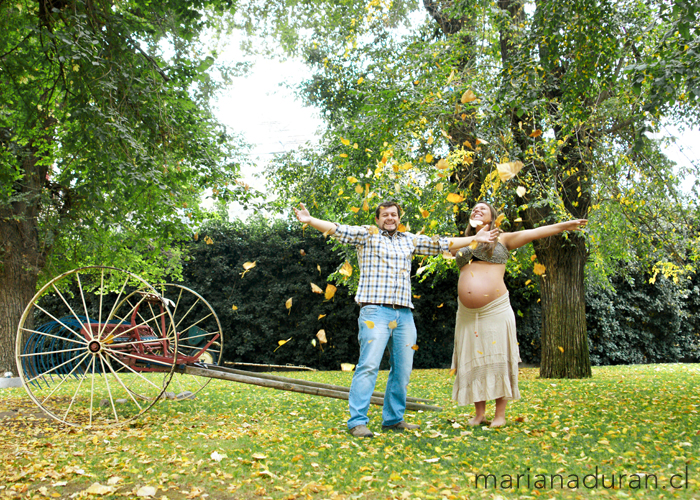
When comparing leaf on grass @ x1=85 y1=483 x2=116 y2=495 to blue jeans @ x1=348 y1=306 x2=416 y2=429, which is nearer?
leaf on grass @ x1=85 y1=483 x2=116 y2=495

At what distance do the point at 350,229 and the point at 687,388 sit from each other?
5.57 meters

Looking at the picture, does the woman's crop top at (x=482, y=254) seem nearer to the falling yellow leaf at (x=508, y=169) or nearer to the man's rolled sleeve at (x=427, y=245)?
the man's rolled sleeve at (x=427, y=245)

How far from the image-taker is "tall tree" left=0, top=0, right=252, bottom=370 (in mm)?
5188

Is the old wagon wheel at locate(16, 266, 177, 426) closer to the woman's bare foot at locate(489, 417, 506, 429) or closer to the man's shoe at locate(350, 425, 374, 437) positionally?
the man's shoe at locate(350, 425, 374, 437)

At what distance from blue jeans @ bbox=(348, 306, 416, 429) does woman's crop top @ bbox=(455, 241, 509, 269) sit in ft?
1.94

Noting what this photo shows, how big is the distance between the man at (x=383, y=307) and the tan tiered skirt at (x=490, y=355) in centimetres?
46

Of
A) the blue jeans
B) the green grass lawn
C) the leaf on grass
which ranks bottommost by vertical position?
the leaf on grass

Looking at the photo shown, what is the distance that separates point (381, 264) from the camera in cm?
395

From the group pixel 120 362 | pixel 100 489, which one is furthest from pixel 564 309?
pixel 100 489

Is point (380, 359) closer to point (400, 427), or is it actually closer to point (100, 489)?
point (400, 427)

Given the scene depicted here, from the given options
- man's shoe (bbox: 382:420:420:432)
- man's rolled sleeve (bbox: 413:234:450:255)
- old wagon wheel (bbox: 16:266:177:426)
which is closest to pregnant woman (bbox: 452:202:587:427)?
man's rolled sleeve (bbox: 413:234:450:255)

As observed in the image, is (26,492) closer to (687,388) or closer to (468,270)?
(468,270)

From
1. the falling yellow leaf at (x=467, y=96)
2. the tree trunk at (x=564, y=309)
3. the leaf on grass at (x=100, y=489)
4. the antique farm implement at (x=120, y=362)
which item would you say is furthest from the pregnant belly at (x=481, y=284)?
the tree trunk at (x=564, y=309)

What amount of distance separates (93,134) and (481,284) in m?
3.95
